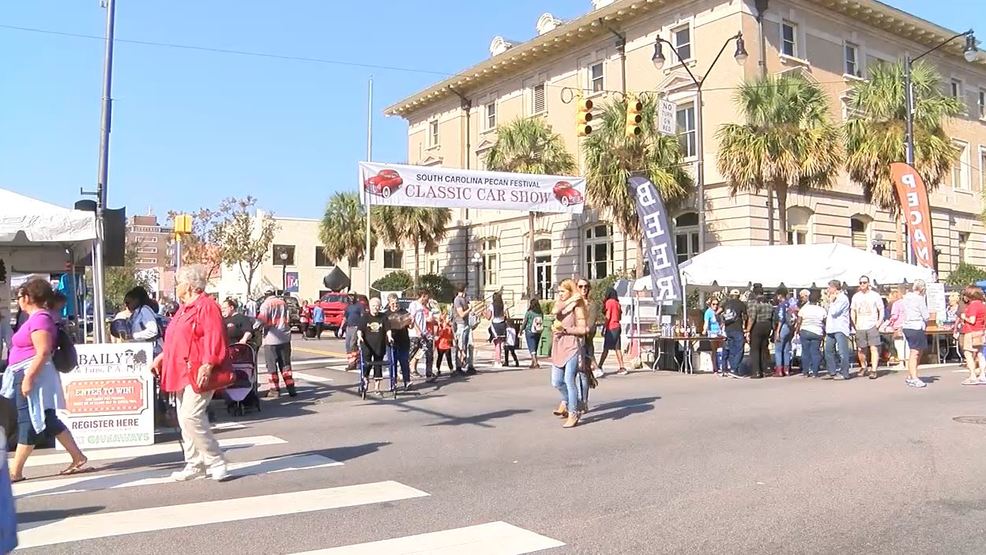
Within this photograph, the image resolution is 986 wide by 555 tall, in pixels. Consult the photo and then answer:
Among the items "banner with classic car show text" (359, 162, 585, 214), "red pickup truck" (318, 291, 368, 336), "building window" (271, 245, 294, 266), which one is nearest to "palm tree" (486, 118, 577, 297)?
"red pickup truck" (318, 291, 368, 336)

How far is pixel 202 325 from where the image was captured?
6.60 m

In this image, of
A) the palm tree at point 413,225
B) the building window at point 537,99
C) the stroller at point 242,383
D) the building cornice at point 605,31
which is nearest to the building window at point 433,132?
the building cornice at point 605,31

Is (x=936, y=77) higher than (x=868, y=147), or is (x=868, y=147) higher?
(x=936, y=77)

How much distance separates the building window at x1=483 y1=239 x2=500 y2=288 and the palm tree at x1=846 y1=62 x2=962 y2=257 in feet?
65.0

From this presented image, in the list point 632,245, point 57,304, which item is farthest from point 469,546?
point 632,245

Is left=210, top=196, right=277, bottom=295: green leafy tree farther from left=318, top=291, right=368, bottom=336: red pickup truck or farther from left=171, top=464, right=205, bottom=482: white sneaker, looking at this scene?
left=171, top=464, right=205, bottom=482: white sneaker

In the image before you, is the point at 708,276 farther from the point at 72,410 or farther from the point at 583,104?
the point at 72,410

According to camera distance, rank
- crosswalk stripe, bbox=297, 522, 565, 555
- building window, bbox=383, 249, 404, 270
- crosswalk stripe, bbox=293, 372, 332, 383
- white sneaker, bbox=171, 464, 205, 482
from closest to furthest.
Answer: crosswalk stripe, bbox=297, 522, 565, 555 → white sneaker, bbox=171, 464, 205, 482 → crosswalk stripe, bbox=293, 372, 332, 383 → building window, bbox=383, 249, 404, 270

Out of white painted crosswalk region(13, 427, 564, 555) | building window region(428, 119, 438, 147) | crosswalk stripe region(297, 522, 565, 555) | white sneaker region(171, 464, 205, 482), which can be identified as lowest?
crosswalk stripe region(297, 522, 565, 555)

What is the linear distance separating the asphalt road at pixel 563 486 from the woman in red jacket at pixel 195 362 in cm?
38

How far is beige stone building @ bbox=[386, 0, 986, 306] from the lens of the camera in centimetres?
3025

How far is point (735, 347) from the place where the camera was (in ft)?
52.6

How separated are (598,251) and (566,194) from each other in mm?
14635

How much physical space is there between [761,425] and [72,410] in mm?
7714
